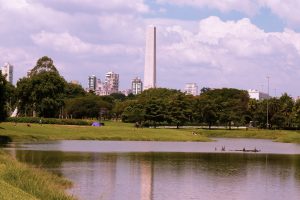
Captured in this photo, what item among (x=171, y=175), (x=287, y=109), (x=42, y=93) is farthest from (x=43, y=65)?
(x=171, y=175)

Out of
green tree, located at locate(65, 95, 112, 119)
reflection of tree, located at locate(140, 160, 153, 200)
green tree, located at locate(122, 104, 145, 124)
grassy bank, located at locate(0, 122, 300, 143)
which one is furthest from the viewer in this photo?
green tree, located at locate(65, 95, 112, 119)

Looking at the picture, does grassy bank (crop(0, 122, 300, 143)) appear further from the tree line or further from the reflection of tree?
the reflection of tree

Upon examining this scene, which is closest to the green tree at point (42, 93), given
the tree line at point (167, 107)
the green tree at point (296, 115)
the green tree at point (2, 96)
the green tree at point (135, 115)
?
the tree line at point (167, 107)

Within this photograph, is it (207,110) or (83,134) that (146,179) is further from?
(207,110)

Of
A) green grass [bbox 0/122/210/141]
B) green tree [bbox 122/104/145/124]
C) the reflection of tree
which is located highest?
green tree [bbox 122/104/145/124]

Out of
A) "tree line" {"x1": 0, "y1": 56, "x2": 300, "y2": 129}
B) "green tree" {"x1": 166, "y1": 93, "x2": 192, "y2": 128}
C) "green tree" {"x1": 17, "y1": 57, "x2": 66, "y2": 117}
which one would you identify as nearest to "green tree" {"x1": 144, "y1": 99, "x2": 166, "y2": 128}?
"tree line" {"x1": 0, "y1": 56, "x2": 300, "y2": 129}

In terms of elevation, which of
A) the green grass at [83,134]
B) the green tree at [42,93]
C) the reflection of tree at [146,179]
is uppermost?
the green tree at [42,93]

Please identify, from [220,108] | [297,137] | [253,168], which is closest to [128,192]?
[253,168]

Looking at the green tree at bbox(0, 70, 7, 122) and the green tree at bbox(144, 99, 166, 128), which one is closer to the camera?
the green tree at bbox(0, 70, 7, 122)

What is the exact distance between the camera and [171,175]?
150 ft

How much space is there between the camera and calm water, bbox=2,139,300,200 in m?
35.9

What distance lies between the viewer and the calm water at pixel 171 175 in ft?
118

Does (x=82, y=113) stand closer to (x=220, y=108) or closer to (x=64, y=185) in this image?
(x=220, y=108)

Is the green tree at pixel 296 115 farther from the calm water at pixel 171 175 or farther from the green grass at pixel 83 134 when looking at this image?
the calm water at pixel 171 175
